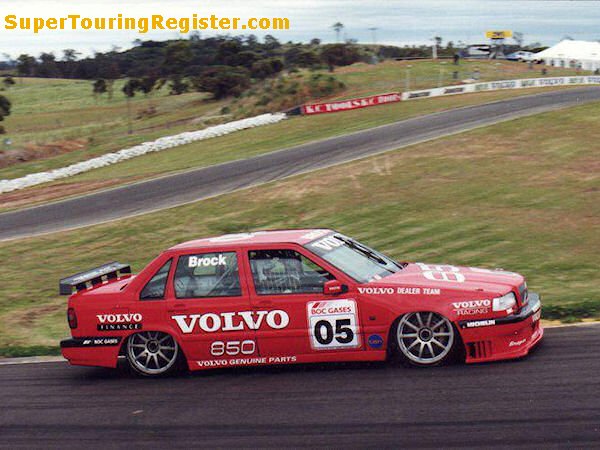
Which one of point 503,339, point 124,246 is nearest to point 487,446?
point 503,339

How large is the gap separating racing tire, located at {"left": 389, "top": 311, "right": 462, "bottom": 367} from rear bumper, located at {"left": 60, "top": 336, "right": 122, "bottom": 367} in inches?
113

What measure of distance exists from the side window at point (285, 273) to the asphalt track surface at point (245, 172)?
47.1 ft

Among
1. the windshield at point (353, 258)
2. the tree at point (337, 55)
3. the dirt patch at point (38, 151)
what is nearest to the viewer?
the windshield at point (353, 258)

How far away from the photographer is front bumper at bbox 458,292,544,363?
7.54 metres

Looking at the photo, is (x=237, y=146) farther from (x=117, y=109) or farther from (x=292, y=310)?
(x=117, y=109)

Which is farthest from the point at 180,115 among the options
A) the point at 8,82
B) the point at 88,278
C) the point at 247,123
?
the point at 88,278

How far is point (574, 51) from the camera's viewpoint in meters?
83.9

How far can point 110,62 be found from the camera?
128 meters

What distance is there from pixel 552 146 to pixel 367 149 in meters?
6.63

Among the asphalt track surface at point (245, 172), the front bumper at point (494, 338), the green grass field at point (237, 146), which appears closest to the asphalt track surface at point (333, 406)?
the front bumper at point (494, 338)

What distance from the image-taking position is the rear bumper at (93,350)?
335 inches

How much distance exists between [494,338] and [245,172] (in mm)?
20073

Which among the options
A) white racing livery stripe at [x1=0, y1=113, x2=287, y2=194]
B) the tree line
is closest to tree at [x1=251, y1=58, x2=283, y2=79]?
the tree line

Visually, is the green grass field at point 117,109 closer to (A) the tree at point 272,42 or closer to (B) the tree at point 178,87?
(B) the tree at point 178,87
